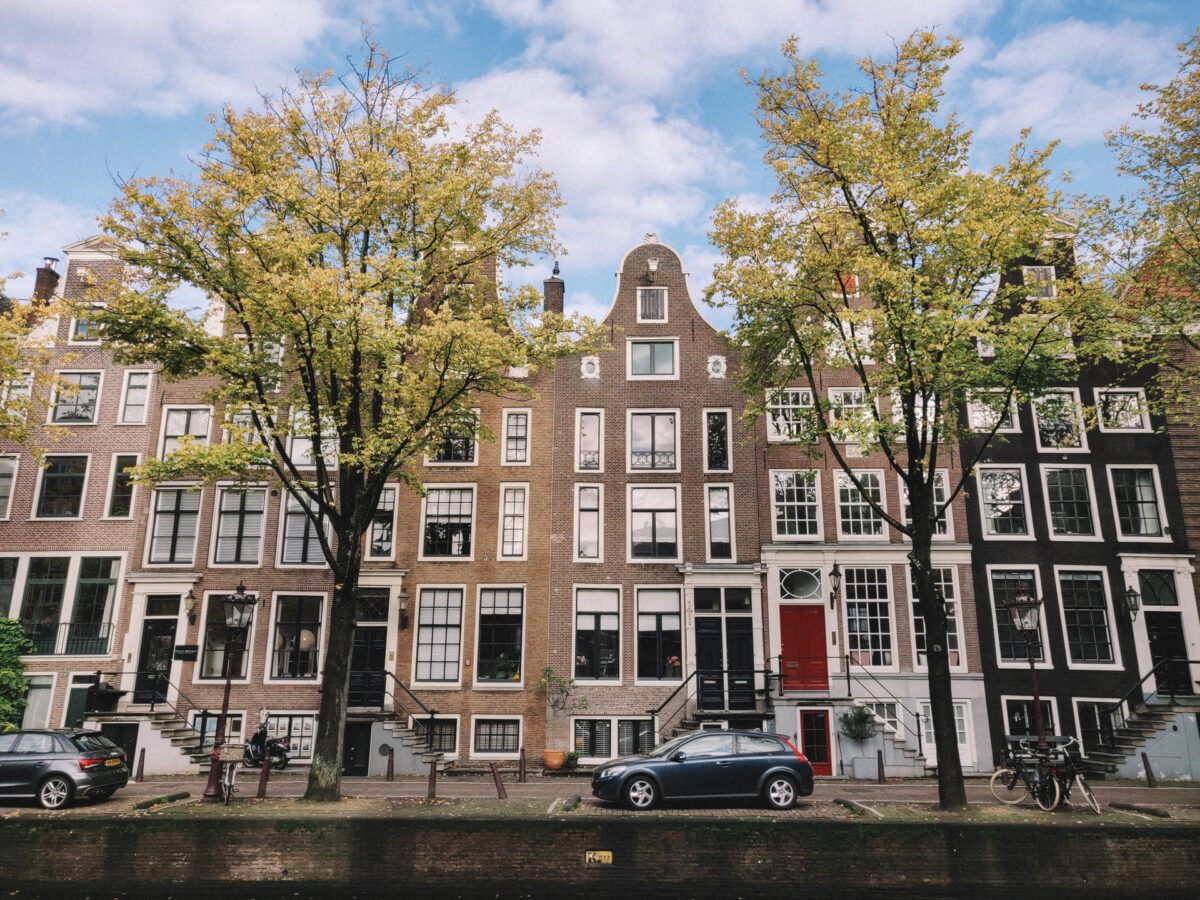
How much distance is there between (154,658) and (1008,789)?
24.3 metres

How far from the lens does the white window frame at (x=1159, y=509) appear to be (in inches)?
957

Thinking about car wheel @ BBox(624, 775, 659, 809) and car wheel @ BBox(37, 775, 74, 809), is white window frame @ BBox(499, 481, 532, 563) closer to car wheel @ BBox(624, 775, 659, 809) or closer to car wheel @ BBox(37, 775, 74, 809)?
car wheel @ BBox(624, 775, 659, 809)

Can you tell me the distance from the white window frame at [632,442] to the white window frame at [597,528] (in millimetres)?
1160

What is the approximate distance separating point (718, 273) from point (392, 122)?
314 inches

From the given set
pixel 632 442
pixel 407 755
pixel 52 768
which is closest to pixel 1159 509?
pixel 632 442

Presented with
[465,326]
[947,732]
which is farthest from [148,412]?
[947,732]

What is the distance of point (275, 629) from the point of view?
24.6 meters

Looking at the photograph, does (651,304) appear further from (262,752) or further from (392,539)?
(262,752)

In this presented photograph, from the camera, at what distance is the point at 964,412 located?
2541 centimetres

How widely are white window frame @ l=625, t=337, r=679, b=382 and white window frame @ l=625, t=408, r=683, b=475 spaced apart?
110 centimetres

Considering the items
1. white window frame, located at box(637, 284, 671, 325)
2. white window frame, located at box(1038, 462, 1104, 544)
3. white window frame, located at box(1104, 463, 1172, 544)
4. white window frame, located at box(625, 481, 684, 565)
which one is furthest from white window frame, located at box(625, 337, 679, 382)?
white window frame, located at box(1104, 463, 1172, 544)

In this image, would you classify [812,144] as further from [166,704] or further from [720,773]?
[166,704]

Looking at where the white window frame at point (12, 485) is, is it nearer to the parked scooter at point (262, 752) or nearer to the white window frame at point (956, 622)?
the parked scooter at point (262, 752)

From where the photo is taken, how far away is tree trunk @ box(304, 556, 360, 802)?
15453 millimetres
